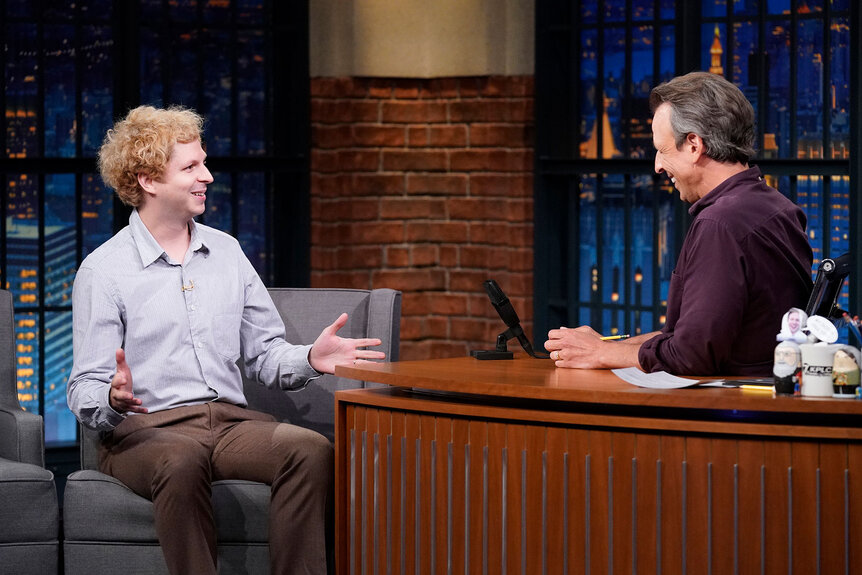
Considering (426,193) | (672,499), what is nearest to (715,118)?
(672,499)

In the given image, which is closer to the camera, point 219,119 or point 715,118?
point 715,118

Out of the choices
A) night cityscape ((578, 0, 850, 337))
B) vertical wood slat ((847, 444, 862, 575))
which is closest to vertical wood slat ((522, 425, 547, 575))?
vertical wood slat ((847, 444, 862, 575))

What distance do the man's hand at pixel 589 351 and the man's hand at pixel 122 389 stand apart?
3.41ft

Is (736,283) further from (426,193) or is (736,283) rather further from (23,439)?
(426,193)

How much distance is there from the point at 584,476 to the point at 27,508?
1.53m

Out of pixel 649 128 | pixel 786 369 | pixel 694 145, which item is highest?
pixel 649 128

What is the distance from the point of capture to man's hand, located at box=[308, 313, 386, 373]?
3.44 m

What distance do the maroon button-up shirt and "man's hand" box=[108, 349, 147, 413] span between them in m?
1.26

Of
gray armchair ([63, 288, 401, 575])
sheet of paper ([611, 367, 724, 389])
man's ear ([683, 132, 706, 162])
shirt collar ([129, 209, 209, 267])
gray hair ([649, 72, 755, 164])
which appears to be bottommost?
gray armchair ([63, 288, 401, 575])

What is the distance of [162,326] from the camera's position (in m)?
3.41

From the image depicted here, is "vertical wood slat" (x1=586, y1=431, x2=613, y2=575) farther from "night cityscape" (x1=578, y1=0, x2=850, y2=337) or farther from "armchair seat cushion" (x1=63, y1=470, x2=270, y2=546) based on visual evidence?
"night cityscape" (x1=578, y1=0, x2=850, y2=337)

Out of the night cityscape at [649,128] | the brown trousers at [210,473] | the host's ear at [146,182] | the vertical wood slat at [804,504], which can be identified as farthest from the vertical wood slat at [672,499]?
the night cityscape at [649,128]

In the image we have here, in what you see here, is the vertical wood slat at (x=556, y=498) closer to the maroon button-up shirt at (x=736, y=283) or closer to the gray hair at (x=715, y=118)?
the maroon button-up shirt at (x=736, y=283)

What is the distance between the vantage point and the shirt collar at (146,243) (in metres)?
3.46
